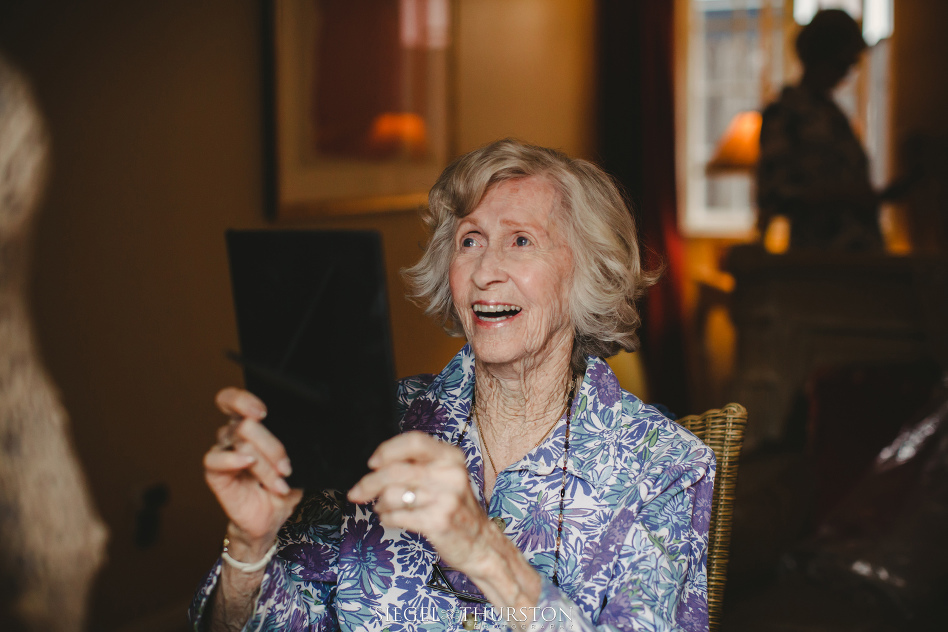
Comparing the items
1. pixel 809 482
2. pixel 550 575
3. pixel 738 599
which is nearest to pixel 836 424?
pixel 809 482

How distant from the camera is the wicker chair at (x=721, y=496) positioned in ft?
4.42

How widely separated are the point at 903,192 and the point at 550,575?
3.37 m

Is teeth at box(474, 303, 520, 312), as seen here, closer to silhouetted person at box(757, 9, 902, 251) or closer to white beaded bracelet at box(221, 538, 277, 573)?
white beaded bracelet at box(221, 538, 277, 573)

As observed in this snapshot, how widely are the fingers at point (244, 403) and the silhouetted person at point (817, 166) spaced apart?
9.86ft

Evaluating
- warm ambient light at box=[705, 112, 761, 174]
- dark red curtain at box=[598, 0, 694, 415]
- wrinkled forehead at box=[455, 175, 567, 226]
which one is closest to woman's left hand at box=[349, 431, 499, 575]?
wrinkled forehead at box=[455, 175, 567, 226]

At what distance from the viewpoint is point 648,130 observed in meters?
4.85

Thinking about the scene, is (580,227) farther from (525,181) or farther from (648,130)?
(648,130)

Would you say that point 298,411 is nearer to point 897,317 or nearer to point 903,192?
point 897,317

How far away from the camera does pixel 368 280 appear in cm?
82

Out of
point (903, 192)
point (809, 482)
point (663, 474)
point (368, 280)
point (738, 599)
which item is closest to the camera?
point (368, 280)

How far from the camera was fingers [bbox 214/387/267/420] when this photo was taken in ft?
2.94

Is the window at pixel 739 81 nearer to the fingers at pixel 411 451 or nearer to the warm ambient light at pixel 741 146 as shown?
the warm ambient light at pixel 741 146

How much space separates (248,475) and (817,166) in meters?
3.13

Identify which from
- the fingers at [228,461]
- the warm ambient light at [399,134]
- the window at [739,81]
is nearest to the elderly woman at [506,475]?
the fingers at [228,461]
